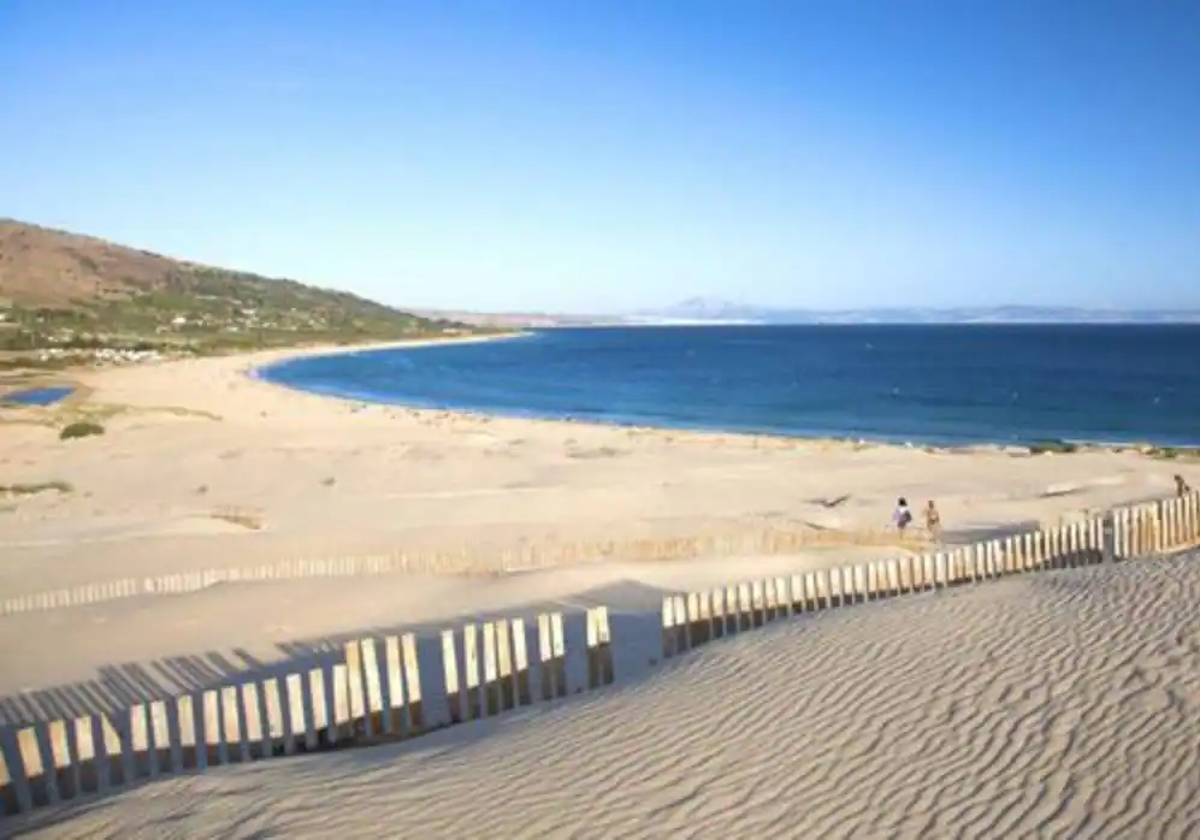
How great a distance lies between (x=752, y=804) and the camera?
21.9 feet

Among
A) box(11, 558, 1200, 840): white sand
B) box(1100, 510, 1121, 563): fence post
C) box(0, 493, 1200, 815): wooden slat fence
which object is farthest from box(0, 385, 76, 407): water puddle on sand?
box(1100, 510, 1121, 563): fence post

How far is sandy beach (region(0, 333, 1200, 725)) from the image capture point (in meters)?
13.4

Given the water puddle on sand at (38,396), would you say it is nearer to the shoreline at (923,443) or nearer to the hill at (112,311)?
the shoreline at (923,443)

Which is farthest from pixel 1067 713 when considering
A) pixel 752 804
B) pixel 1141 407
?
pixel 1141 407

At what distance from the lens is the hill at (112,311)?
116250 millimetres

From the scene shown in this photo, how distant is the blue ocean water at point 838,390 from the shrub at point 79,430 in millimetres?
26731

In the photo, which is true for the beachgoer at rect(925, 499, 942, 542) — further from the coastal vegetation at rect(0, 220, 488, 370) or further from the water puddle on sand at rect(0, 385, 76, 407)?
the coastal vegetation at rect(0, 220, 488, 370)

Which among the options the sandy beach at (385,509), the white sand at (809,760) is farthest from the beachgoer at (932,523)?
the white sand at (809,760)

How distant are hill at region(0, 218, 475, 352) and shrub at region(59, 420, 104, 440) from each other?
61582 millimetres

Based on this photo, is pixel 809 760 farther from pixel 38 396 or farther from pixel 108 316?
pixel 108 316

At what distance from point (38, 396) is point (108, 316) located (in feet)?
279

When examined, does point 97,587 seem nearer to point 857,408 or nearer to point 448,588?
point 448,588

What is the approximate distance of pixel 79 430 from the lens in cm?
4131

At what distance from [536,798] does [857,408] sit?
2313 inches
